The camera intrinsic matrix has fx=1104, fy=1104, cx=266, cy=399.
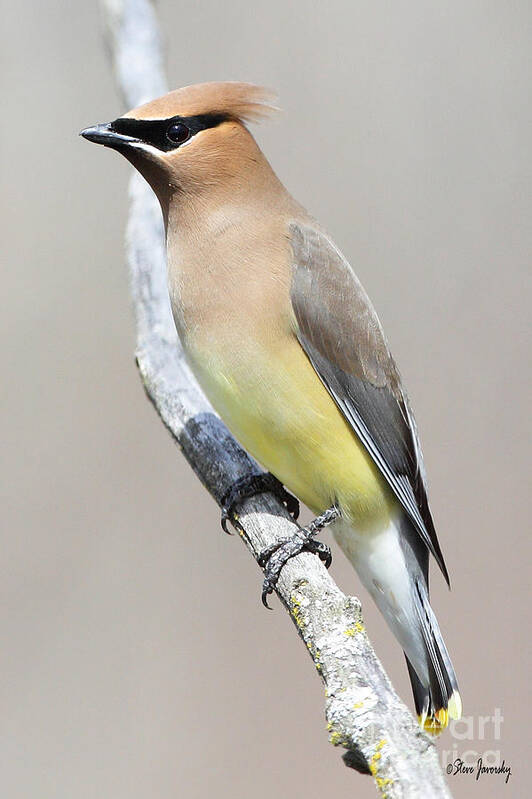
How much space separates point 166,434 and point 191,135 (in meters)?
2.26

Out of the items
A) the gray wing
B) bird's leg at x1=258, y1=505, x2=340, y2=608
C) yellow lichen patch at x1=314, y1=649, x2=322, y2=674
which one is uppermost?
the gray wing

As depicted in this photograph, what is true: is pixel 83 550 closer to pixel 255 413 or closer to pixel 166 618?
pixel 166 618

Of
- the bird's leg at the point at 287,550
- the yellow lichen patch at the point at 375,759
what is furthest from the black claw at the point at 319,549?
the yellow lichen patch at the point at 375,759

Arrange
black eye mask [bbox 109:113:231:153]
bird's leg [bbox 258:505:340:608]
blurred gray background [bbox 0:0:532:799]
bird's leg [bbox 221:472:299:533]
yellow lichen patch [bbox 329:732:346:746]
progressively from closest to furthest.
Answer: yellow lichen patch [bbox 329:732:346:746] < bird's leg [bbox 258:505:340:608] < black eye mask [bbox 109:113:231:153] < bird's leg [bbox 221:472:299:533] < blurred gray background [bbox 0:0:532:799]

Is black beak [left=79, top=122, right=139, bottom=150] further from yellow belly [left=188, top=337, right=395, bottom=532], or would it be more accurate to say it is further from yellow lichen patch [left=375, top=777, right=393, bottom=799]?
yellow lichen patch [left=375, top=777, right=393, bottom=799]

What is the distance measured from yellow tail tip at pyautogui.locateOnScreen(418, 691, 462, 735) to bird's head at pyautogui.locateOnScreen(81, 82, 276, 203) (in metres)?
1.73

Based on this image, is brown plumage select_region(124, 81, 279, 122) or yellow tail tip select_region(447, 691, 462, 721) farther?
yellow tail tip select_region(447, 691, 462, 721)

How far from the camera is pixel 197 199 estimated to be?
3.33 metres

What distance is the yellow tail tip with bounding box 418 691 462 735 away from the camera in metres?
3.39

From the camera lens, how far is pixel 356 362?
11.2ft

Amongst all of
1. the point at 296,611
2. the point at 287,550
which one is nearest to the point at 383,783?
the point at 296,611

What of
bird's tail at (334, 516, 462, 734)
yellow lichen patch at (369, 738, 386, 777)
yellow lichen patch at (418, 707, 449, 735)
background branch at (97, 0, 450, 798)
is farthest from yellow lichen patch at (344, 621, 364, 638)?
yellow lichen patch at (418, 707, 449, 735)

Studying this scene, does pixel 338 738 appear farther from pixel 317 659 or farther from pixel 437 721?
pixel 437 721

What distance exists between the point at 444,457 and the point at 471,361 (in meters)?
0.50
